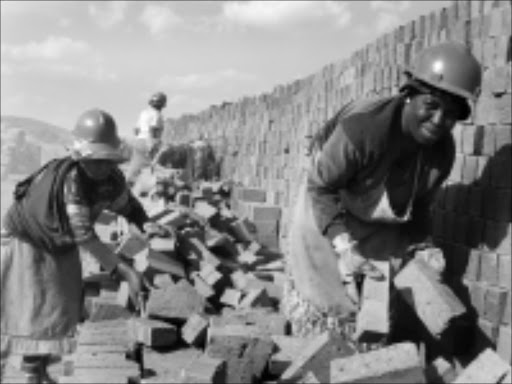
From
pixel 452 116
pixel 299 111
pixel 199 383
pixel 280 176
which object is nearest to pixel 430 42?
pixel 452 116

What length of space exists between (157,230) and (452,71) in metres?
3.19

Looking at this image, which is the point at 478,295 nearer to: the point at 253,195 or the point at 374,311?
the point at 374,311

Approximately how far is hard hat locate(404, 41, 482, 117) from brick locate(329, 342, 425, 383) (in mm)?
1270

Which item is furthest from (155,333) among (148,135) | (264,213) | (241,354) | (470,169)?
(148,135)

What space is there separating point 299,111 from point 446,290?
17.6ft

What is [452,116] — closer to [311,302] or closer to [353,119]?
[353,119]

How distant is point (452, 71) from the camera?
3.53 m

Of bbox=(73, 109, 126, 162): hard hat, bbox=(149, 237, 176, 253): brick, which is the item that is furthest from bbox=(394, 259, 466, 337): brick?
bbox=(149, 237, 176, 253): brick

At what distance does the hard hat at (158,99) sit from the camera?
11523 millimetres

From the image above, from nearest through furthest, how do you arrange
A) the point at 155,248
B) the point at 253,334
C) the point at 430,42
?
the point at 253,334 → the point at 430,42 → the point at 155,248

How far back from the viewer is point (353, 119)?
3754 millimetres

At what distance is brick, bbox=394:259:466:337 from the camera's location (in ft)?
11.9

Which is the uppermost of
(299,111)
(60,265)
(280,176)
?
(299,111)

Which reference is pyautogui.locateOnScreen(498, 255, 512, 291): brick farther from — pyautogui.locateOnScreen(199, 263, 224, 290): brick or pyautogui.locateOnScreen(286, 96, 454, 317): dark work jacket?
pyautogui.locateOnScreen(199, 263, 224, 290): brick
